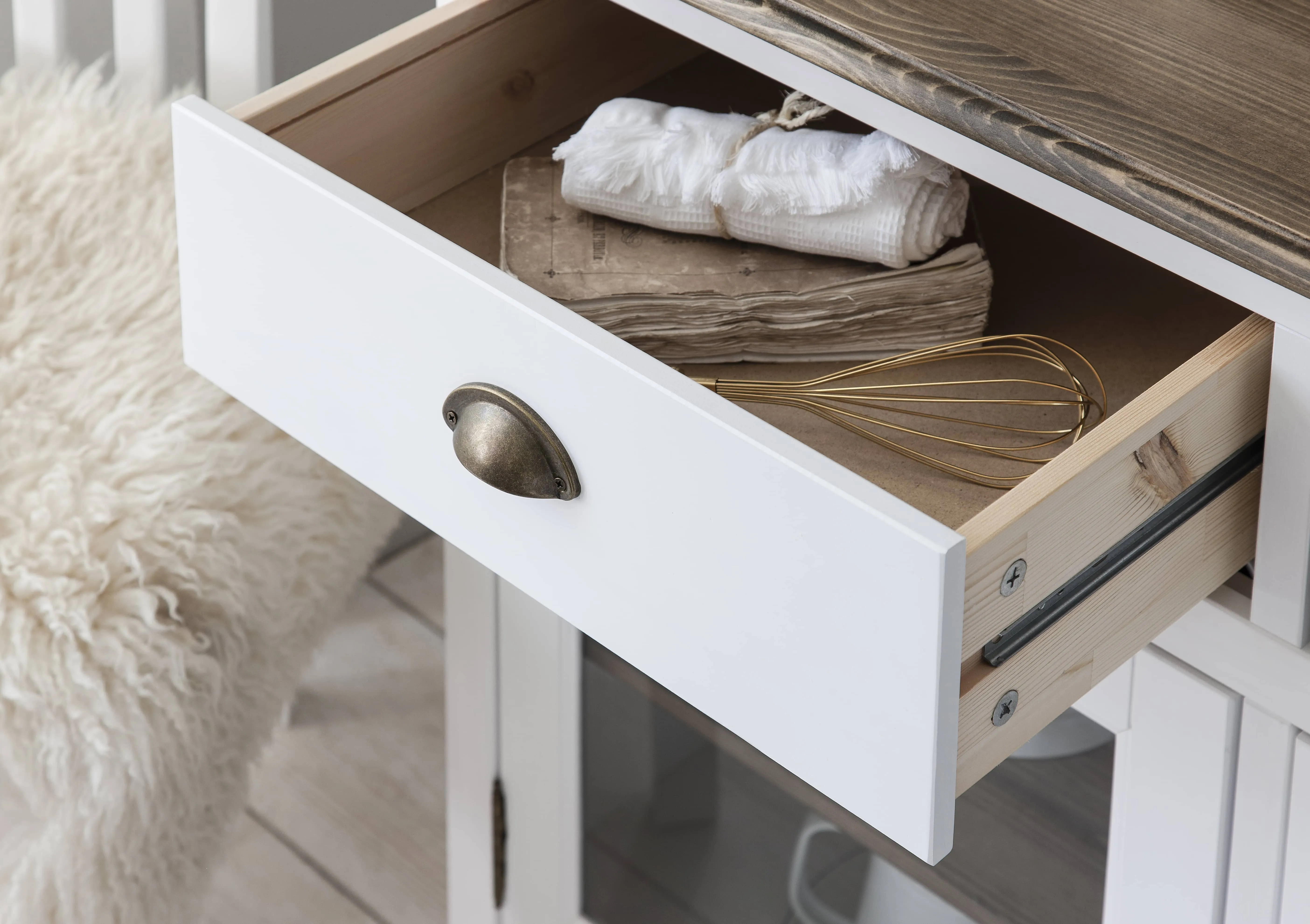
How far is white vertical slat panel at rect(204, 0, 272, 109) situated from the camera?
0.89 metres

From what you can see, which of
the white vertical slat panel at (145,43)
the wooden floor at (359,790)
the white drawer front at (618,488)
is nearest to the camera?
the white drawer front at (618,488)

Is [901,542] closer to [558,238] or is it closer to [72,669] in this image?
[558,238]

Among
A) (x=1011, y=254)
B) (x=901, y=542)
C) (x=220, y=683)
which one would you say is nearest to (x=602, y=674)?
(x=220, y=683)

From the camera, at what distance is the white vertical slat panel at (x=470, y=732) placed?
0.84 m

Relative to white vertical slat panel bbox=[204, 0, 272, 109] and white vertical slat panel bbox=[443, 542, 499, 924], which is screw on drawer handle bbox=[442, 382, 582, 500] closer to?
white vertical slat panel bbox=[443, 542, 499, 924]

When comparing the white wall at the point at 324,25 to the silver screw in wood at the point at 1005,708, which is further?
the white wall at the point at 324,25

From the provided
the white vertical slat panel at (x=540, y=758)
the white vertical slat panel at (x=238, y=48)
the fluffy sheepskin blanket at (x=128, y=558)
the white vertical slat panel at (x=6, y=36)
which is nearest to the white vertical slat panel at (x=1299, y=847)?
the white vertical slat panel at (x=540, y=758)

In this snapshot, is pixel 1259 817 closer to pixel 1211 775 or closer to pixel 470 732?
pixel 1211 775

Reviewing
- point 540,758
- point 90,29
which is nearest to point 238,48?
point 90,29

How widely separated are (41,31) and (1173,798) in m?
0.86

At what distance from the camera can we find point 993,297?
0.56m

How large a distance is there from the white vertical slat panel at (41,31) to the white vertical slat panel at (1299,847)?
875 millimetres

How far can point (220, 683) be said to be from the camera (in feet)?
2.48

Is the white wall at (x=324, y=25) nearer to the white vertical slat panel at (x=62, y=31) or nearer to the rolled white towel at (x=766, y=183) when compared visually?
the white vertical slat panel at (x=62, y=31)
